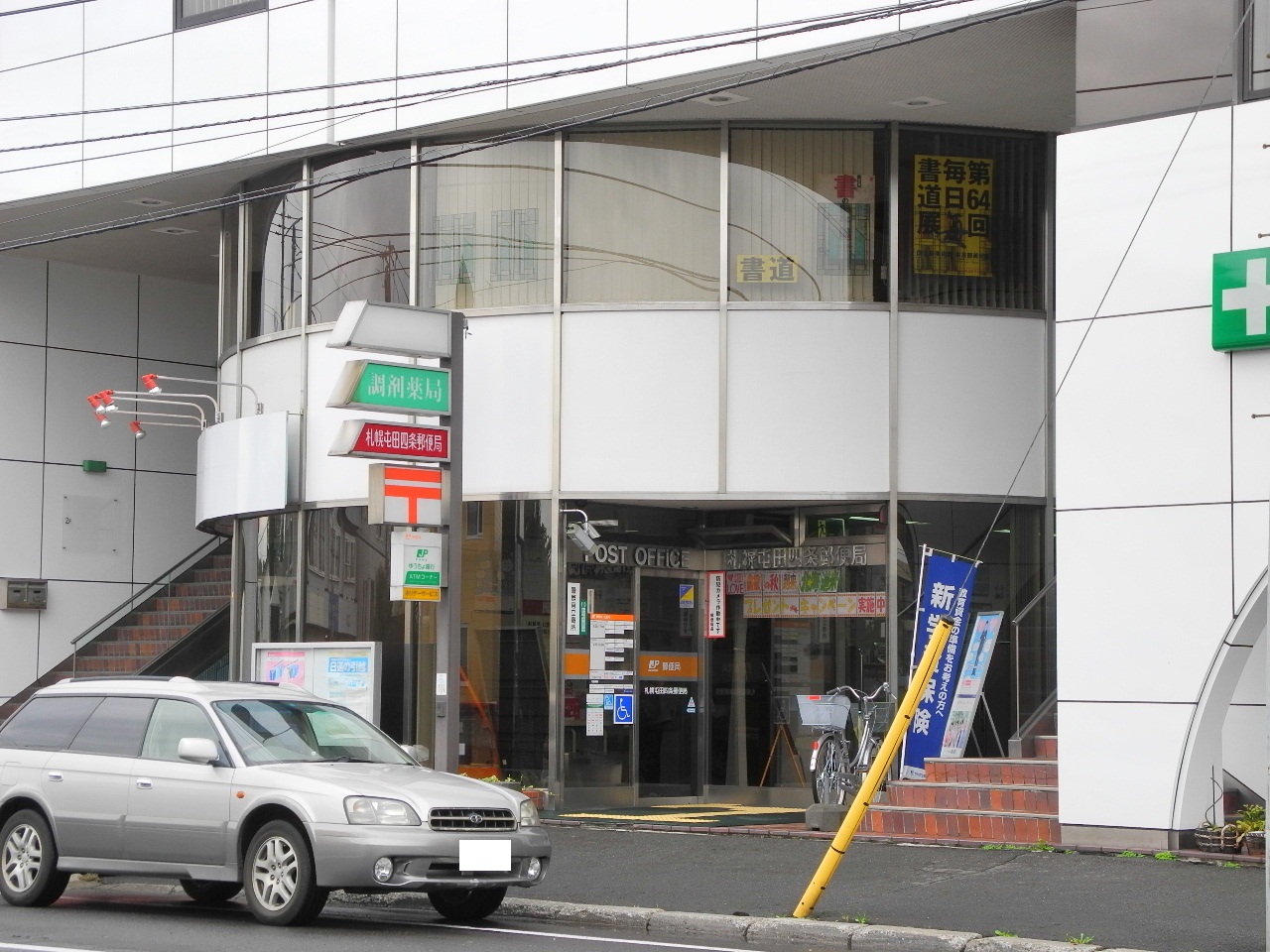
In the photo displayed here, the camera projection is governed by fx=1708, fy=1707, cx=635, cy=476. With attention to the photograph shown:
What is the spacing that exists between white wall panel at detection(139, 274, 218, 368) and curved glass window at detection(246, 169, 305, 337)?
6597 mm

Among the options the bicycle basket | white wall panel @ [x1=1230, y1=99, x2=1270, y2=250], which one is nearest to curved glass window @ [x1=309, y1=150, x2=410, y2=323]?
the bicycle basket

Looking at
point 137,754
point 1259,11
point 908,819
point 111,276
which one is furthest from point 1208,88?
point 111,276

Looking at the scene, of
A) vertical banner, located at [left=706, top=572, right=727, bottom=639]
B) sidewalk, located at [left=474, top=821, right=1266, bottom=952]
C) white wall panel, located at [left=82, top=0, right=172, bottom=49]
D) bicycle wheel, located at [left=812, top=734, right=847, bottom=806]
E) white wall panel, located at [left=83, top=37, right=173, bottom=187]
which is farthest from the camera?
white wall panel, located at [left=82, top=0, right=172, bottom=49]

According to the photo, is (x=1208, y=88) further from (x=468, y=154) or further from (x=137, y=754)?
(x=137, y=754)

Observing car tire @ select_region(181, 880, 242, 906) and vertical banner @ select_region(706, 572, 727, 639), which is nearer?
car tire @ select_region(181, 880, 242, 906)

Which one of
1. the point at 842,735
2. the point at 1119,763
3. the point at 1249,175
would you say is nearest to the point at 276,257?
the point at 842,735

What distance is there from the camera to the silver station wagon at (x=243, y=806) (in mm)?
10250

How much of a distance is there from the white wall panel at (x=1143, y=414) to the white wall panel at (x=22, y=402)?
1666cm

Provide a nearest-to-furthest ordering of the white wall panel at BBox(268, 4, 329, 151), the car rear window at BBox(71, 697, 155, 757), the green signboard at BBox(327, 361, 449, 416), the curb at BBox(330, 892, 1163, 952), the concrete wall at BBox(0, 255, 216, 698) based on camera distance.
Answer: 1. the curb at BBox(330, 892, 1163, 952)
2. the car rear window at BBox(71, 697, 155, 757)
3. the green signboard at BBox(327, 361, 449, 416)
4. the white wall panel at BBox(268, 4, 329, 151)
5. the concrete wall at BBox(0, 255, 216, 698)

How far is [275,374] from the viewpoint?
779 inches

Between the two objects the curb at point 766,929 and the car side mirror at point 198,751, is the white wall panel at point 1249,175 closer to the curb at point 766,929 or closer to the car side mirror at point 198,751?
the curb at point 766,929

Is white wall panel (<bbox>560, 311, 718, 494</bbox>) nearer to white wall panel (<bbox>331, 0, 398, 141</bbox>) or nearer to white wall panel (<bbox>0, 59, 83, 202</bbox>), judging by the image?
white wall panel (<bbox>331, 0, 398, 141</bbox>)

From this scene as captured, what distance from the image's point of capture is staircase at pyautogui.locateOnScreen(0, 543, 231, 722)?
988 inches

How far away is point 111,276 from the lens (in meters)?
26.1
